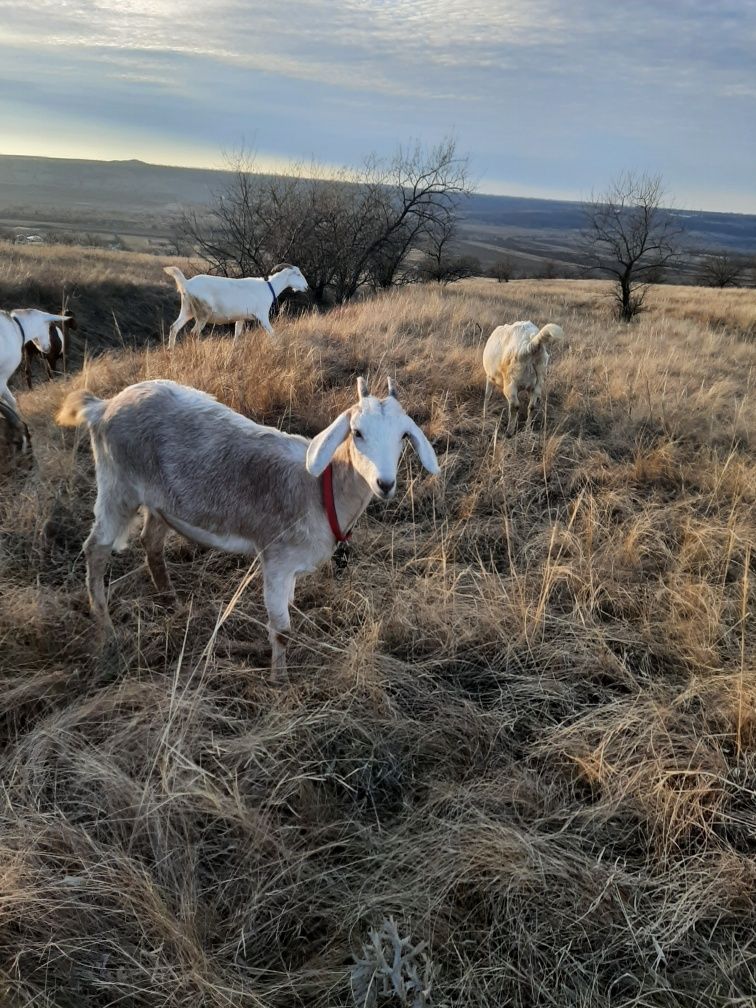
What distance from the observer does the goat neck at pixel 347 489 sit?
10.3 feet

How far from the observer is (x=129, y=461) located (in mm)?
3379

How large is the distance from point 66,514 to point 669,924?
4074 mm

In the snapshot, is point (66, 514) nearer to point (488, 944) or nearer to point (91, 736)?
point (91, 736)

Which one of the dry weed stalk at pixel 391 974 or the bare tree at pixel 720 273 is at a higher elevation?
the bare tree at pixel 720 273

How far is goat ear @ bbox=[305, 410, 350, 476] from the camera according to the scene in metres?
2.92

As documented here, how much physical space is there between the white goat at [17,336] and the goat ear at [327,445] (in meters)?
5.73

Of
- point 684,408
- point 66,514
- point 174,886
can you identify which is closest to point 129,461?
point 66,514

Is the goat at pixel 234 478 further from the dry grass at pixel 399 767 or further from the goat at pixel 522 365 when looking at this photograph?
the goat at pixel 522 365

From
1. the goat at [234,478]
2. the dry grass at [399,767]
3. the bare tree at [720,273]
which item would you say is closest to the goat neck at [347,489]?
the goat at [234,478]

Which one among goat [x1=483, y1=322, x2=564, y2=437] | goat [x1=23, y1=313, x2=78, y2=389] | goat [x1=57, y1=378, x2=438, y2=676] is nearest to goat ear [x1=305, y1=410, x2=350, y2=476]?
goat [x1=57, y1=378, x2=438, y2=676]

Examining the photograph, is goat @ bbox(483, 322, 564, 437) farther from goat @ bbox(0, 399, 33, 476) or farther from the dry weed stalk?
the dry weed stalk

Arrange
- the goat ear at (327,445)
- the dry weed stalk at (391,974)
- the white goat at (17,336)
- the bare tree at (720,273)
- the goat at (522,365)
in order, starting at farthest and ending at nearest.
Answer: the bare tree at (720,273), the white goat at (17,336), the goat at (522,365), the goat ear at (327,445), the dry weed stalk at (391,974)

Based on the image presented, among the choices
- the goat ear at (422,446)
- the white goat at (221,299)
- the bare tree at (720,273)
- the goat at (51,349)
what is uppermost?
the bare tree at (720,273)

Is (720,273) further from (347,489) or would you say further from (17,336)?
→ (347,489)
